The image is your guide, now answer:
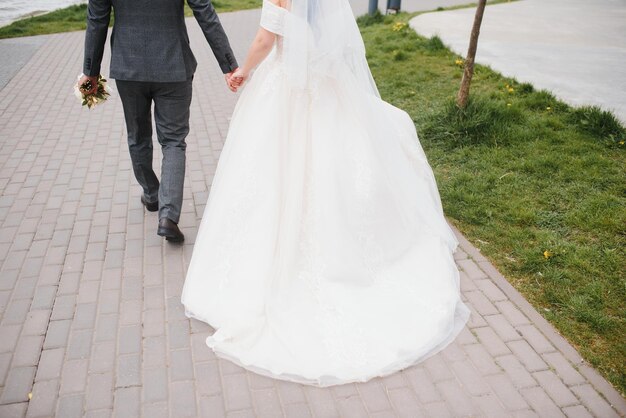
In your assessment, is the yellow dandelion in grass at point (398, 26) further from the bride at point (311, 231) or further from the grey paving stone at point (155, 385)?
the grey paving stone at point (155, 385)

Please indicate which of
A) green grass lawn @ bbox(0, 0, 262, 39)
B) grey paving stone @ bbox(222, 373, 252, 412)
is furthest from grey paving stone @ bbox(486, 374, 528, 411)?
green grass lawn @ bbox(0, 0, 262, 39)

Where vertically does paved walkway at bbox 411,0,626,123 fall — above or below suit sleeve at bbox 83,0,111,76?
below

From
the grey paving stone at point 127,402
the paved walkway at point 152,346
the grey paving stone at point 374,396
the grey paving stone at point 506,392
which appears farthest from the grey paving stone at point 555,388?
the grey paving stone at point 127,402

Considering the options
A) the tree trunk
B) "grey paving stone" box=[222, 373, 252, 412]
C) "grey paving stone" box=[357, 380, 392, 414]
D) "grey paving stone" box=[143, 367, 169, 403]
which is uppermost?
the tree trunk

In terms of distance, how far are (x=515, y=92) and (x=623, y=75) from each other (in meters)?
1.94

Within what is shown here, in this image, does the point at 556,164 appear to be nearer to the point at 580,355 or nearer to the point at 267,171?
the point at 580,355

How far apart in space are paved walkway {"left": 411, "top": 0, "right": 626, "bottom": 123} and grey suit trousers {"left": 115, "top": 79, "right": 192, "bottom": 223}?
4.95 meters

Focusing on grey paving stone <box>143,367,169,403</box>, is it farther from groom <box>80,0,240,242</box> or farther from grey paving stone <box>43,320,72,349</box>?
groom <box>80,0,240,242</box>

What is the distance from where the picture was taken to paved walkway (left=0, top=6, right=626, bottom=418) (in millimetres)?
2627

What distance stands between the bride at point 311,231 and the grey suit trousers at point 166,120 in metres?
0.47

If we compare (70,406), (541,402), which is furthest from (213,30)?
(541,402)

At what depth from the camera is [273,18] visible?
3018mm

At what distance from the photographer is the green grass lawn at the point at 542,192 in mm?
3361

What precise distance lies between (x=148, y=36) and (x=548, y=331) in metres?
3.21
